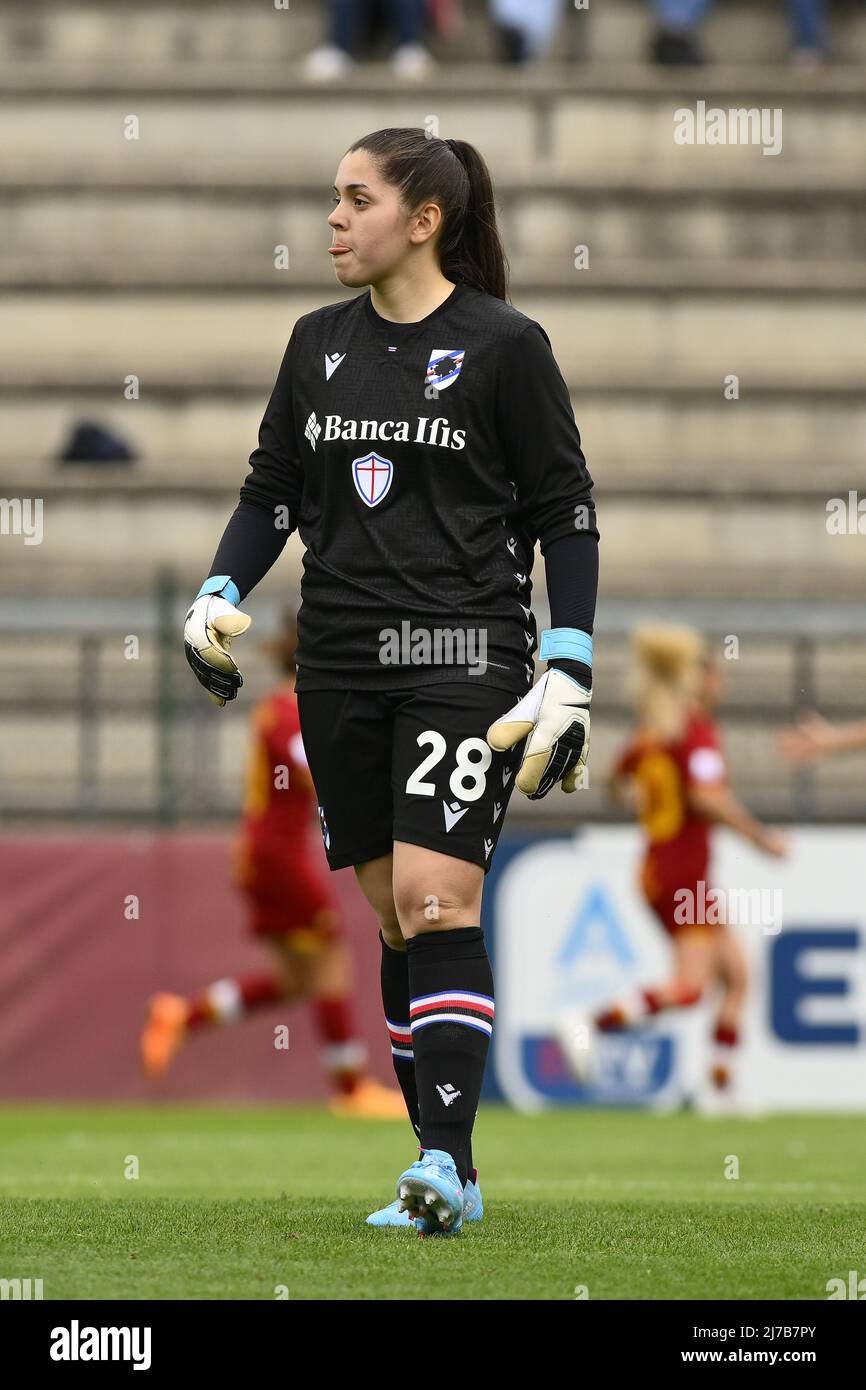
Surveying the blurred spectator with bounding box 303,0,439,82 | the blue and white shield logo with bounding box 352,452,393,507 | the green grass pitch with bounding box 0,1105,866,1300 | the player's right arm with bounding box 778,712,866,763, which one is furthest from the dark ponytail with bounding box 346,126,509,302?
the blurred spectator with bounding box 303,0,439,82

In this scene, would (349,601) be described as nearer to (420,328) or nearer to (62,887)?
(420,328)

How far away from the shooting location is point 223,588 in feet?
16.0

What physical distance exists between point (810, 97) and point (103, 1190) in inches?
467

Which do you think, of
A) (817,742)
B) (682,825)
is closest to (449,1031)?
(817,742)

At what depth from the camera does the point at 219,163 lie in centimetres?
1591

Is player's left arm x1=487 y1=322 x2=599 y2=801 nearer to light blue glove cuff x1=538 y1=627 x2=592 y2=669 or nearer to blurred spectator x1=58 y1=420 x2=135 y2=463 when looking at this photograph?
light blue glove cuff x1=538 y1=627 x2=592 y2=669

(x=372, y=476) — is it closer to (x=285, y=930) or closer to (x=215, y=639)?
(x=215, y=639)

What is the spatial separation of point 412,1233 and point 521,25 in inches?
511

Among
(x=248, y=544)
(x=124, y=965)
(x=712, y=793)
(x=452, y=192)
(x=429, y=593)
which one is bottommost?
(x=124, y=965)

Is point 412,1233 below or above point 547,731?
below

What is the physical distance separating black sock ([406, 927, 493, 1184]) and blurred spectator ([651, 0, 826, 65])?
41.3 ft

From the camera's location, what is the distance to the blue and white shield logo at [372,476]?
463cm

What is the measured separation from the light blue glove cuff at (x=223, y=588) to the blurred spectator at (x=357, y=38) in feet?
37.7

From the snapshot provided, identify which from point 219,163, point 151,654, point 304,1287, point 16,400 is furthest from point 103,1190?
point 219,163
